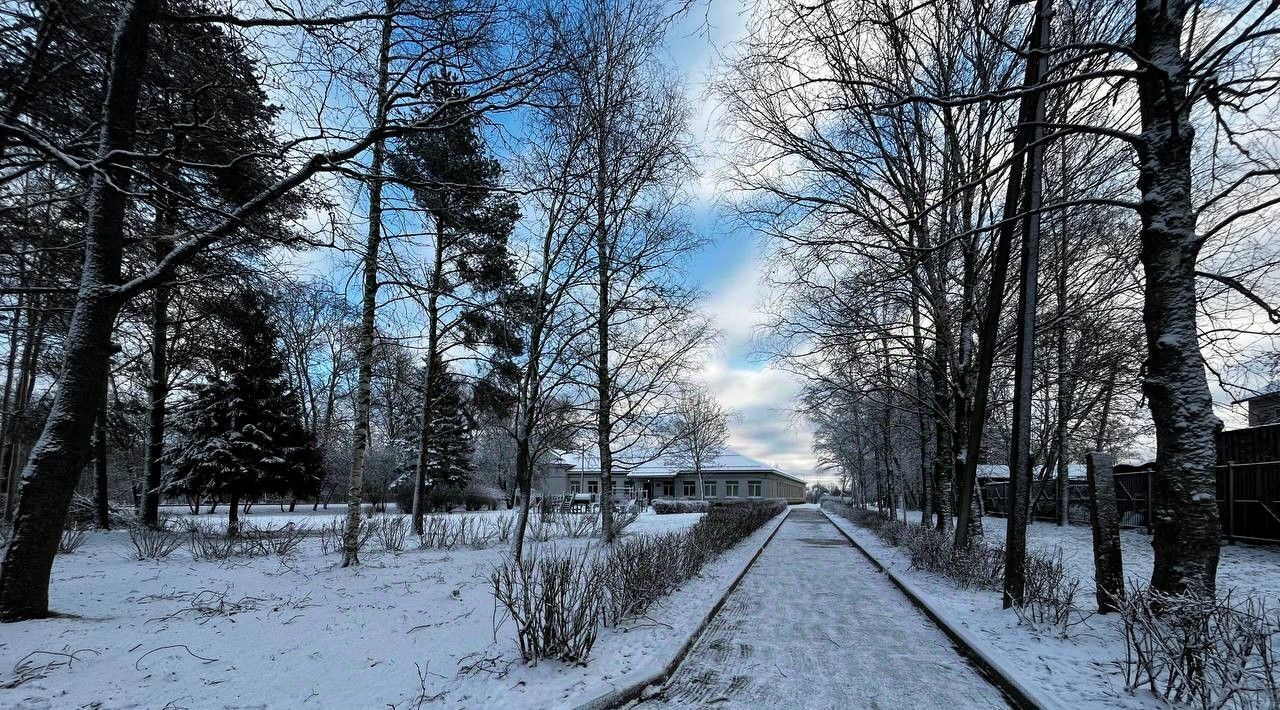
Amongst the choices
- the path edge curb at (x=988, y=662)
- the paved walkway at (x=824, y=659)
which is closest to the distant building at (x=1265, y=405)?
the path edge curb at (x=988, y=662)

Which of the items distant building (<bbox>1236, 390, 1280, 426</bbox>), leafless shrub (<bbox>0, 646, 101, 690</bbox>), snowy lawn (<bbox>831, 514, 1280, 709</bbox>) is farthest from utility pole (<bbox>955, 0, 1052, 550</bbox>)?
leafless shrub (<bbox>0, 646, 101, 690</bbox>)

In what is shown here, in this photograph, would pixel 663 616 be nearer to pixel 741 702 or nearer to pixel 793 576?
pixel 741 702

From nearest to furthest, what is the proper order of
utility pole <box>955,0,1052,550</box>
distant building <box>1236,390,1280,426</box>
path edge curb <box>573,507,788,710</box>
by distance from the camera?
path edge curb <box>573,507,788,710</box> < distant building <box>1236,390,1280,426</box> < utility pole <box>955,0,1052,550</box>

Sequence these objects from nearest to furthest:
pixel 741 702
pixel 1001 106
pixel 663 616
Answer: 1. pixel 741 702
2. pixel 663 616
3. pixel 1001 106

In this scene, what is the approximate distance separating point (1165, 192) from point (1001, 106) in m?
5.58

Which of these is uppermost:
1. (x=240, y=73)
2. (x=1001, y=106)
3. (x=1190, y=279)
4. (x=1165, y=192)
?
(x=1001, y=106)

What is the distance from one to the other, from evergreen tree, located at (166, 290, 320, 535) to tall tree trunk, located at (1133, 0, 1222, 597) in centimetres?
1902

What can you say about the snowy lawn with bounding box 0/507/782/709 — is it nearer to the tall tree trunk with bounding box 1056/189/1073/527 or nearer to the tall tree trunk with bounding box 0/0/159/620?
the tall tree trunk with bounding box 0/0/159/620

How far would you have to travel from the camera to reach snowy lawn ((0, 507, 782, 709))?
12.8ft

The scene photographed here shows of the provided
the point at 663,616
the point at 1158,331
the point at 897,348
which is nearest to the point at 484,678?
the point at 663,616

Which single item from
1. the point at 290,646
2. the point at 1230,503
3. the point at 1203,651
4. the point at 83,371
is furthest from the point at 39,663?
the point at 1230,503

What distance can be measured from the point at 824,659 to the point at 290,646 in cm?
502

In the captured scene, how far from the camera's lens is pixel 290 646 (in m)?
4.99

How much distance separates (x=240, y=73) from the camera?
271 inches
